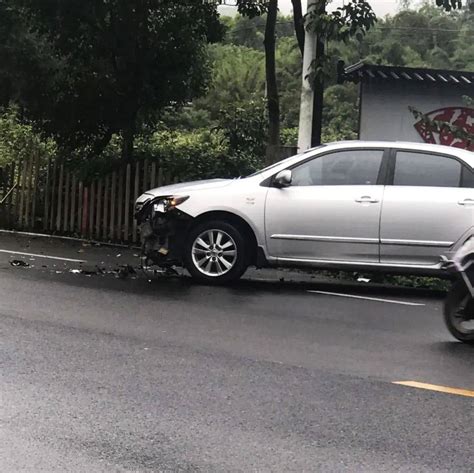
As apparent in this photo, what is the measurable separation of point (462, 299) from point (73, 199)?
30.6 feet

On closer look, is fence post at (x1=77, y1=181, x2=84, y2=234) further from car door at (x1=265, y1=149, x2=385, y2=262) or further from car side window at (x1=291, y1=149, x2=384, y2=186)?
car side window at (x1=291, y1=149, x2=384, y2=186)

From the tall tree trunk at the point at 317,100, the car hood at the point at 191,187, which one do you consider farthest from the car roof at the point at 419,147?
the tall tree trunk at the point at 317,100

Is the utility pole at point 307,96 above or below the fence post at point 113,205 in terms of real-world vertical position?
above

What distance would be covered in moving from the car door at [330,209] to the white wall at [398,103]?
5.51m

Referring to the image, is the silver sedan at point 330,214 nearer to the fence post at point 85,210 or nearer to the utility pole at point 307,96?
the utility pole at point 307,96

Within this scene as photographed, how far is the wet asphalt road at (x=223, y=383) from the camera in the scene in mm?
4582

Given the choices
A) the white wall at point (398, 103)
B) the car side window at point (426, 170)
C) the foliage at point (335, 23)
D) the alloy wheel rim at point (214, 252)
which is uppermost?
the foliage at point (335, 23)

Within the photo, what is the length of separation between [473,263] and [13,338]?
3.94 m

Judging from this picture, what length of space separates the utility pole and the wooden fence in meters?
2.62

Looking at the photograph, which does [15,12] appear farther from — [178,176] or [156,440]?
[156,440]

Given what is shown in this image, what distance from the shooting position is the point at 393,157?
399 inches

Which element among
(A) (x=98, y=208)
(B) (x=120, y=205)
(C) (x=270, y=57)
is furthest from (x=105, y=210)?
(C) (x=270, y=57)

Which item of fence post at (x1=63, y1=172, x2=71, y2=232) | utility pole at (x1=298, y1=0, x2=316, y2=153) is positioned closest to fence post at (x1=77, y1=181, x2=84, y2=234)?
fence post at (x1=63, y1=172, x2=71, y2=232)

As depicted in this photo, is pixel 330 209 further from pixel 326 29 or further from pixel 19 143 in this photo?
pixel 19 143
